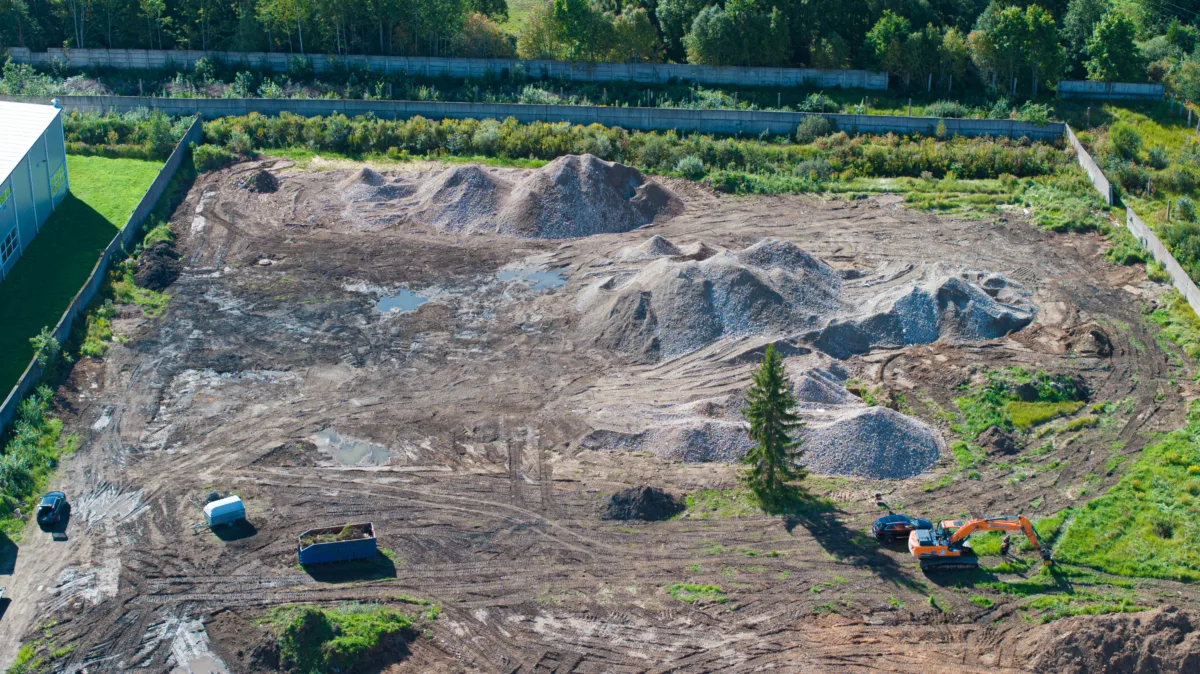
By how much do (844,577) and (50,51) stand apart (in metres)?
65.6

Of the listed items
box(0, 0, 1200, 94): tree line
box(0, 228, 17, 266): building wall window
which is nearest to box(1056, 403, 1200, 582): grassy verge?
box(0, 0, 1200, 94): tree line

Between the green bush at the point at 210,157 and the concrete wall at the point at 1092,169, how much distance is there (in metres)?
46.2

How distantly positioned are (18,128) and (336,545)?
33.0 m

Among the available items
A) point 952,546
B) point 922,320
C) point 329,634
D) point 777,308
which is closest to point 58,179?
point 777,308

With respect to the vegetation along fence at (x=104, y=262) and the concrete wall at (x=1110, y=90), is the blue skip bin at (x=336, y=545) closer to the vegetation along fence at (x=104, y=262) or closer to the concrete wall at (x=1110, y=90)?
the vegetation along fence at (x=104, y=262)

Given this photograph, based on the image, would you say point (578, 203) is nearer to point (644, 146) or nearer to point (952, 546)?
point (644, 146)

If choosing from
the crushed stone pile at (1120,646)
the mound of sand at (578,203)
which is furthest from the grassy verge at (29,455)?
the crushed stone pile at (1120,646)

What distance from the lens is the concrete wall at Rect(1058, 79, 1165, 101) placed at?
7244 centimetres

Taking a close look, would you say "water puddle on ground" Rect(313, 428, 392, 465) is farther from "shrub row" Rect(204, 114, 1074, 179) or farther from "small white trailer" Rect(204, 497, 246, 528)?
"shrub row" Rect(204, 114, 1074, 179)

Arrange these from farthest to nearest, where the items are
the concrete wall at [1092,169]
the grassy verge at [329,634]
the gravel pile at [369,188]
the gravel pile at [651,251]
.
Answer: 1. the concrete wall at [1092,169]
2. the gravel pile at [369,188]
3. the gravel pile at [651,251]
4. the grassy verge at [329,634]

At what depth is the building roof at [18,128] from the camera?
51312 millimetres

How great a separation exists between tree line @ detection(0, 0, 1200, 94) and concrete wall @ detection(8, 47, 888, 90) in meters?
0.95

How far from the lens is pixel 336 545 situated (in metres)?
33.3

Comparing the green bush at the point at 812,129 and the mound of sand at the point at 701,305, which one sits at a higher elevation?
the green bush at the point at 812,129
